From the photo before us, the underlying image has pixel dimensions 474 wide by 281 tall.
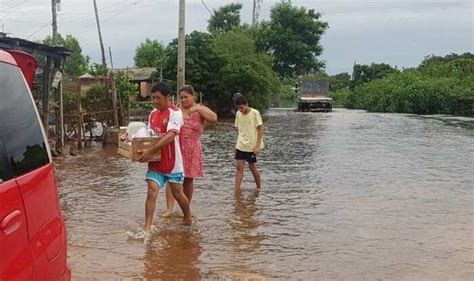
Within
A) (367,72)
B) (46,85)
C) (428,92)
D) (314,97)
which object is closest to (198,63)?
(314,97)

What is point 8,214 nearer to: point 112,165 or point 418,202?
point 418,202

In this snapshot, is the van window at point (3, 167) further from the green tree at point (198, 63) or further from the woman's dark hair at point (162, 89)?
the green tree at point (198, 63)

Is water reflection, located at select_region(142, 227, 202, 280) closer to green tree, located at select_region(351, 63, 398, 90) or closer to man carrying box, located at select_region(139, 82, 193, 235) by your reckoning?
man carrying box, located at select_region(139, 82, 193, 235)

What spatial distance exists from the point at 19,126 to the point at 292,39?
57042 millimetres

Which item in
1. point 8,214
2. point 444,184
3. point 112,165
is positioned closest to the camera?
point 8,214

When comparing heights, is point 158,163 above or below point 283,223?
above

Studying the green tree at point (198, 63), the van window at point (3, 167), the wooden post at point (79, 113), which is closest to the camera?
the van window at point (3, 167)

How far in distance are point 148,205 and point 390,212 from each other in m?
3.58

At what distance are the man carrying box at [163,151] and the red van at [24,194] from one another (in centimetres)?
→ 331

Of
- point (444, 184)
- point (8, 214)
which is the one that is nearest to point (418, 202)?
point (444, 184)

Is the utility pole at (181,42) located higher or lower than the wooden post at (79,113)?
higher

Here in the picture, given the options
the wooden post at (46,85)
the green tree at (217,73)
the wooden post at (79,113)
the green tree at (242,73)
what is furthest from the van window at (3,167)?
the green tree at (242,73)

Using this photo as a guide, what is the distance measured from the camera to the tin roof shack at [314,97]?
50.8m

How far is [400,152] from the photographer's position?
16734mm
